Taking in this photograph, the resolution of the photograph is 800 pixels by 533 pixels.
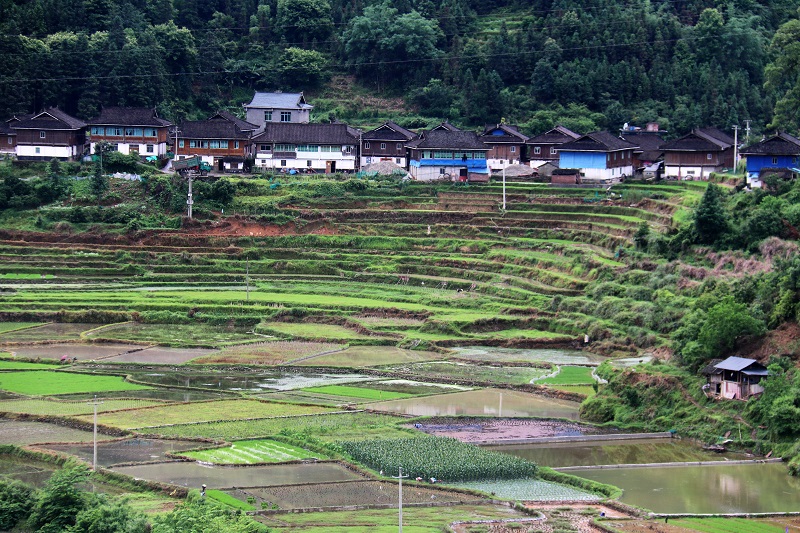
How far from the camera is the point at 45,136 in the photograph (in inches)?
2640

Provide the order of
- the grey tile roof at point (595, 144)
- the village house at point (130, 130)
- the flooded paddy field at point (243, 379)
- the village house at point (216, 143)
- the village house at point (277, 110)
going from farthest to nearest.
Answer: the village house at point (277, 110), the village house at point (130, 130), the village house at point (216, 143), the grey tile roof at point (595, 144), the flooded paddy field at point (243, 379)

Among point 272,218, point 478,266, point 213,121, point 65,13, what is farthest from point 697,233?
point 65,13

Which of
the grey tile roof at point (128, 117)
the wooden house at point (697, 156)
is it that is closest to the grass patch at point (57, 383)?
the grey tile roof at point (128, 117)

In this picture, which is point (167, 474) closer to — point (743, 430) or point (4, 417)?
point (4, 417)

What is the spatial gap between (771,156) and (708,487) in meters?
25.6

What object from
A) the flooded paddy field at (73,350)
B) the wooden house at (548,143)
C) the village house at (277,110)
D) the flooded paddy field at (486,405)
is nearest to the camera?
the flooded paddy field at (486,405)

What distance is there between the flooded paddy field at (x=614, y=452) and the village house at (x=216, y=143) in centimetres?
3710

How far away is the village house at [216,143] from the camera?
222 ft

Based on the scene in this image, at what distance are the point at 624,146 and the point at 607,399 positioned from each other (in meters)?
28.1

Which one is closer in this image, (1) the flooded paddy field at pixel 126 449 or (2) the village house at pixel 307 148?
(1) the flooded paddy field at pixel 126 449

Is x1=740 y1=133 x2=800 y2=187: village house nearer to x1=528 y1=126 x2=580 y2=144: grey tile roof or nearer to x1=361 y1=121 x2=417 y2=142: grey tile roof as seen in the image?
x1=528 y1=126 x2=580 y2=144: grey tile roof

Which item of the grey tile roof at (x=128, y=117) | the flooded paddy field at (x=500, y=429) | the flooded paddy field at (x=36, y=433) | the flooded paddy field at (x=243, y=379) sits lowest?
the flooded paddy field at (x=36, y=433)

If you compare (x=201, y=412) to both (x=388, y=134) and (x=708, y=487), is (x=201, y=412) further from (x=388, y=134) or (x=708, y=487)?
(x=388, y=134)

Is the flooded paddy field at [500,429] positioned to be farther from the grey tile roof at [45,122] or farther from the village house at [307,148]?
the grey tile roof at [45,122]
